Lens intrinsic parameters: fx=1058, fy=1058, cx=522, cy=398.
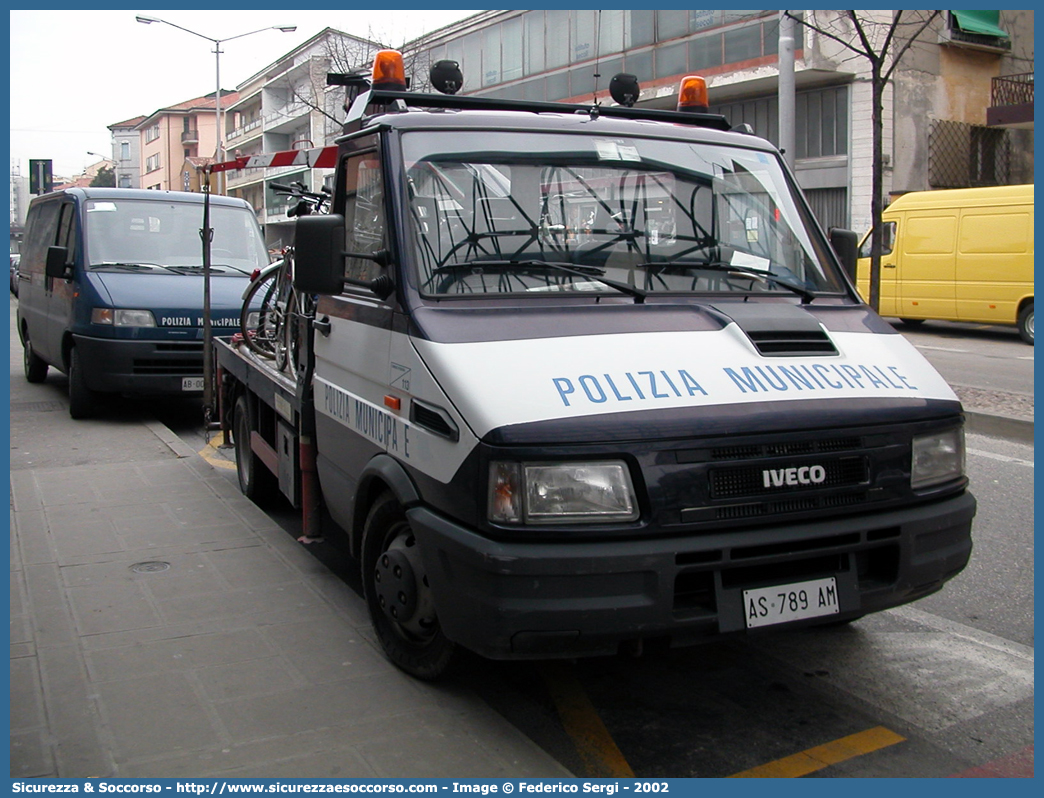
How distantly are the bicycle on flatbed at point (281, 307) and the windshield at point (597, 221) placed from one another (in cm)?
133

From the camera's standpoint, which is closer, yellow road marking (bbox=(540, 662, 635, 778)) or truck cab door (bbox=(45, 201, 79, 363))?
yellow road marking (bbox=(540, 662, 635, 778))

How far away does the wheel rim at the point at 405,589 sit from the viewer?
3861 millimetres

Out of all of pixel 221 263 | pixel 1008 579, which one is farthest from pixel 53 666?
pixel 221 263

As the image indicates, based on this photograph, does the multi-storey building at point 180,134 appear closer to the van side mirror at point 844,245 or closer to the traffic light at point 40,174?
the traffic light at point 40,174

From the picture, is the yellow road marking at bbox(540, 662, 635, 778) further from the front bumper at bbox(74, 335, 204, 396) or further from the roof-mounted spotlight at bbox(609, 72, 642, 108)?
the front bumper at bbox(74, 335, 204, 396)

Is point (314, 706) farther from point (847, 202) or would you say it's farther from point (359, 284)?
point (847, 202)

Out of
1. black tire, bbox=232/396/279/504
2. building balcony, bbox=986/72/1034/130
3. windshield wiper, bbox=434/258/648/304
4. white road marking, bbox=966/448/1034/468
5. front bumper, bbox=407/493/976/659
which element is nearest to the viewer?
front bumper, bbox=407/493/976/659

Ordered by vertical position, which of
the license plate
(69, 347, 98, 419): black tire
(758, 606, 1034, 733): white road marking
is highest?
(69, 347, 98, 419): black tire

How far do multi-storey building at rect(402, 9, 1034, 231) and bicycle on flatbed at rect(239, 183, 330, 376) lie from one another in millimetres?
17326

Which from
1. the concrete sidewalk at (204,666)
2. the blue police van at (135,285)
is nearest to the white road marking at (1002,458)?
the concrete sidewalk at (204,666)

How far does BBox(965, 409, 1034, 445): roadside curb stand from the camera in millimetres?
9234

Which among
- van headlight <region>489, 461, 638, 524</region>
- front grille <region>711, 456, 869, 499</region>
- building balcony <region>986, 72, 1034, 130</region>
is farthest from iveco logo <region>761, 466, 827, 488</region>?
building balcony <region>986, 72, 1034, 130</region>

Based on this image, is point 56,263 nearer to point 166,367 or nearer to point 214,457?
point 166,367

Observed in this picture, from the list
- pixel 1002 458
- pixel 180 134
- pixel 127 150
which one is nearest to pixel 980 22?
pixel 1002 458
